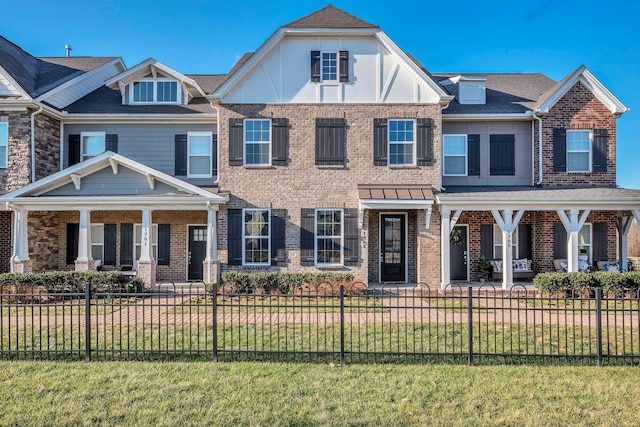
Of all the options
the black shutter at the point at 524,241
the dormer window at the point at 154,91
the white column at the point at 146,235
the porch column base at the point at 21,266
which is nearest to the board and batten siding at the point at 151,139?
the dormer window at the point at 154,91

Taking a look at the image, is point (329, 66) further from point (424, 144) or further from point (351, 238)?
point (351, 238)

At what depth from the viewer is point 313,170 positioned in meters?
13.8

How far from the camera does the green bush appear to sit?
11555 millimetres

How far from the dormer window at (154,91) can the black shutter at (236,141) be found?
137 inches

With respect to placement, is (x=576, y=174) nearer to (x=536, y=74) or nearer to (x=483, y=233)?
(x=483, y=233)

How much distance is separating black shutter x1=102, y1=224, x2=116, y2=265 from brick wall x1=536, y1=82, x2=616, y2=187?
1612cm

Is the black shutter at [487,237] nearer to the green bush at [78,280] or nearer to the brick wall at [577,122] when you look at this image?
the brick wall at [577,122]

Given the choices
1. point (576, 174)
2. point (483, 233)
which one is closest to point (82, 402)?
point (483, 233)

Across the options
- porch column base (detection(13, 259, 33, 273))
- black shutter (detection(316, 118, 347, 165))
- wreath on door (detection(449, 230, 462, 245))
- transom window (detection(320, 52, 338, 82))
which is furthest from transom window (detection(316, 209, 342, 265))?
porch column base (detection(13, 259, 33, 273))

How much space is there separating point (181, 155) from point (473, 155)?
1102cm

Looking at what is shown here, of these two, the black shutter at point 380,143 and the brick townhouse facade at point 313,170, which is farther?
the black shutter at point 380,143

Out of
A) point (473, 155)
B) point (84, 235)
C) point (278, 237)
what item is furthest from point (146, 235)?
point (473, 155)

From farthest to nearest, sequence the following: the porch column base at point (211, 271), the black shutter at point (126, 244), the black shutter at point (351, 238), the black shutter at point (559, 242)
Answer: the black shutter at point (126, 244)
the black shutter at point (559, 242)
the black shutter at point (351, 238)
the porch column base at point (211, 271)

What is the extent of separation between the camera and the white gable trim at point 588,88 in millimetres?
14305
